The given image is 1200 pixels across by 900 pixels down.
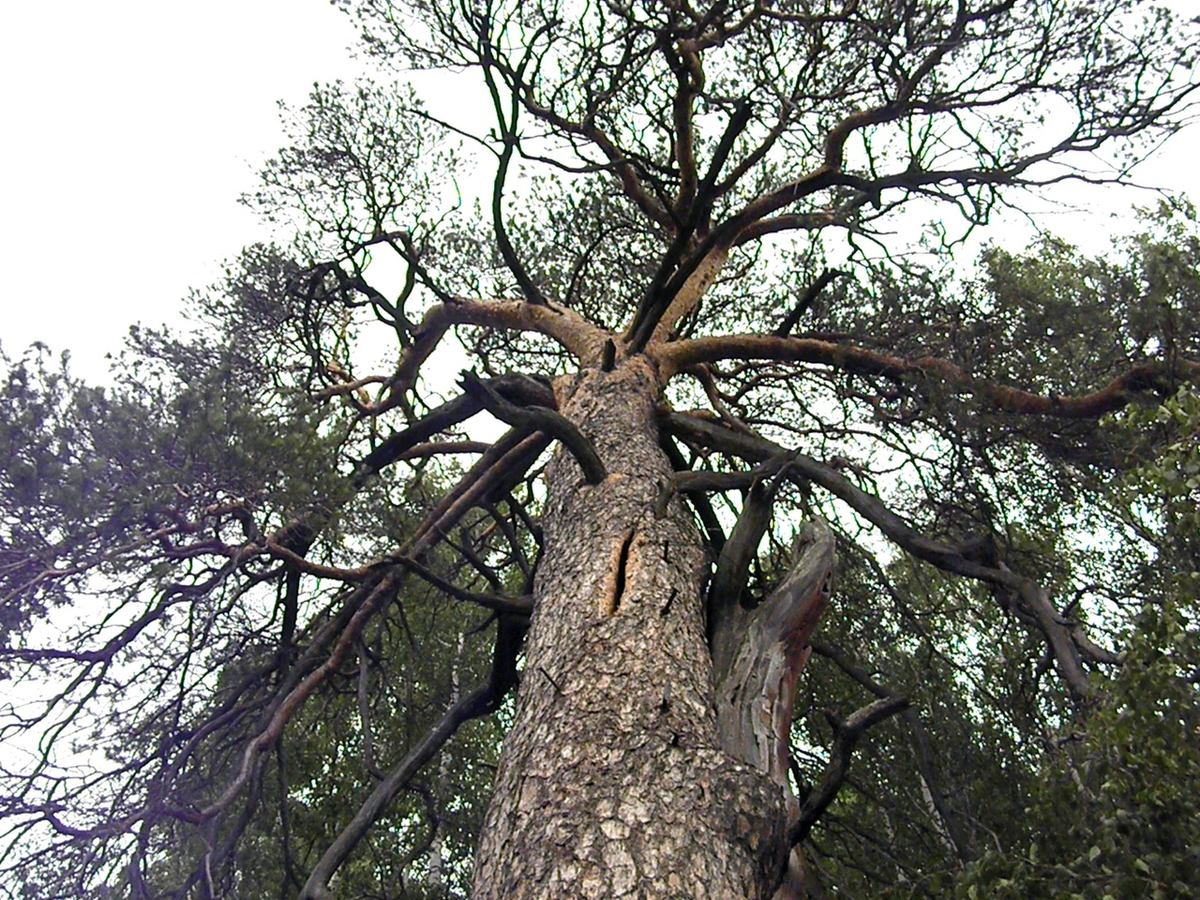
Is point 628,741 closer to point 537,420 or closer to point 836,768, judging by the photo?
point 836,768

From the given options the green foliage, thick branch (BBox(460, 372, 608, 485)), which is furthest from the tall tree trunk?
the green foliage

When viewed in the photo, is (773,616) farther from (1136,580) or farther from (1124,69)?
(1124,69)

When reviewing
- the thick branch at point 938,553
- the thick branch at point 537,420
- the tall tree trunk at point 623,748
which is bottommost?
the tall tree trunk at point 623,748

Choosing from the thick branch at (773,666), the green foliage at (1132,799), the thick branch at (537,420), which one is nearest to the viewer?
the green foliage at (1132,799)

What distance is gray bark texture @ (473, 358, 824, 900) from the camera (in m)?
1.97

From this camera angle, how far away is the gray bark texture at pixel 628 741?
1975 millimetres

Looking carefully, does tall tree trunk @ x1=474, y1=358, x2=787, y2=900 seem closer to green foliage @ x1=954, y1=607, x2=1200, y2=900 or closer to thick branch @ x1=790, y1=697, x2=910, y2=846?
thick branch @ x1=790, y1=697, x2=910, y2=846

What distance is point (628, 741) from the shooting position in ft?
7.54

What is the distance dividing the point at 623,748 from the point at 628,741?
30 mm

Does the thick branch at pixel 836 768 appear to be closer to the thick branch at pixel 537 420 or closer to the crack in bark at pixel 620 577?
the crack in bark at pixel 620 577

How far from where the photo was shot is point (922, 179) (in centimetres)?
550

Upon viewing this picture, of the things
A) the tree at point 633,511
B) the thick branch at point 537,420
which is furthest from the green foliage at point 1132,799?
the thick branch at point 537,420

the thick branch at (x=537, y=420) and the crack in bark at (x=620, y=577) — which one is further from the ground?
the thick branch at (x=537, y=420)

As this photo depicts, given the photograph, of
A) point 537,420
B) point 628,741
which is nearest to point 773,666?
point 628,741
